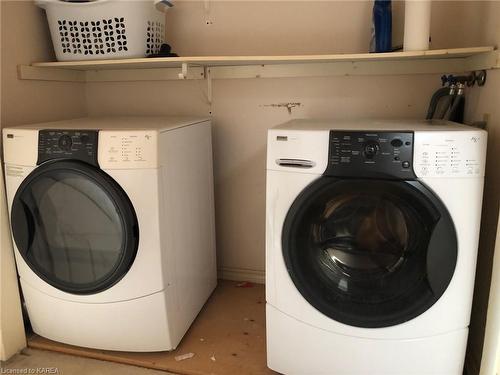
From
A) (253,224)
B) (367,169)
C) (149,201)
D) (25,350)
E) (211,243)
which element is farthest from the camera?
(253,224)

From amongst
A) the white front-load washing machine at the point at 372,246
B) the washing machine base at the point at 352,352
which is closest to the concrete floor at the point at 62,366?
the washing machine base at the point at 352,352

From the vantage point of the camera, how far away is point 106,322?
157 cm

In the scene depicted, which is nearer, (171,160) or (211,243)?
(171,160)

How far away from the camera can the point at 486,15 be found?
1495 millimetres

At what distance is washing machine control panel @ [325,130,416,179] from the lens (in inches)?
46.6

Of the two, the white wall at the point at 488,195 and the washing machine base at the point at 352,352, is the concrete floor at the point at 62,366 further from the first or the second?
the white wall at the point at 488,195

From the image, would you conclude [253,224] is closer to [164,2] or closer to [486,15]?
[164,2]

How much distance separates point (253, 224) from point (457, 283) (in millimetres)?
1106

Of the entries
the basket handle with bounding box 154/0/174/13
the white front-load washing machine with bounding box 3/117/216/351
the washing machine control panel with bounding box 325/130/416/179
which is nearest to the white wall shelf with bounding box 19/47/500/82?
the basket handle with bounding box 154/0/174/13

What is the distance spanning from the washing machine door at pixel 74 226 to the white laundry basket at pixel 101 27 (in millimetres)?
601

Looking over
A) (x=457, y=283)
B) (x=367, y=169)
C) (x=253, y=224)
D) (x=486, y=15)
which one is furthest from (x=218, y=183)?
(x=486, y=15)

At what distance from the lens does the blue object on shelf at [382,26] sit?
65.6 inches

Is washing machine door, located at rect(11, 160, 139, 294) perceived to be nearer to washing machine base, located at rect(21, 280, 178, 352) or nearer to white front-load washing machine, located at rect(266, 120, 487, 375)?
washing machine base, located at rect(21, 280, 178, 352)

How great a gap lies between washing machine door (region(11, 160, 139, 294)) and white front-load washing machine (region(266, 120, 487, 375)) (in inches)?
22.0
